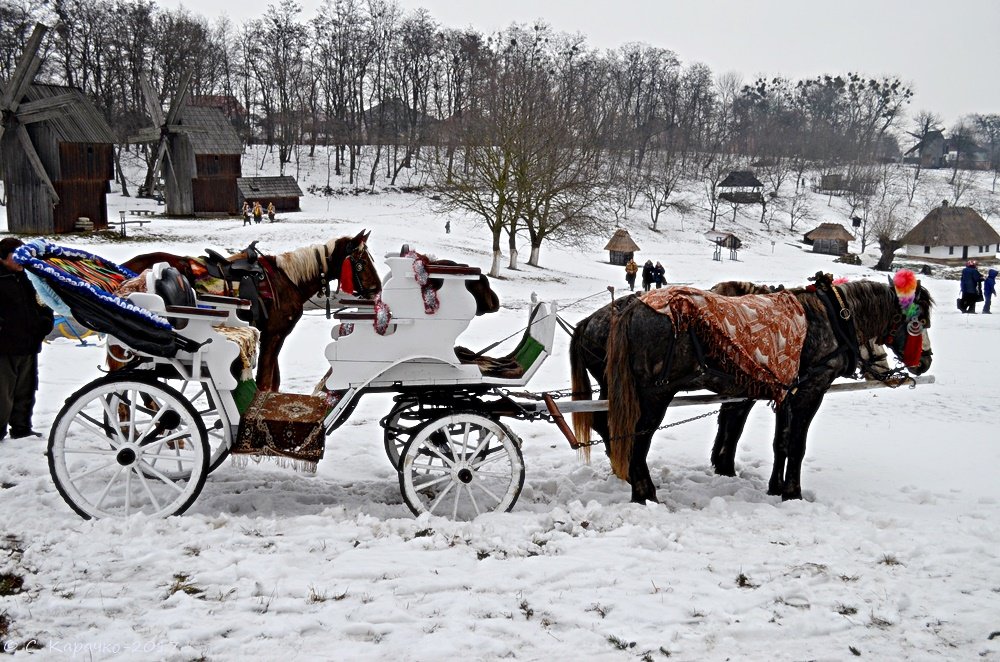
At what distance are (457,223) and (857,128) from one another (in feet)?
252

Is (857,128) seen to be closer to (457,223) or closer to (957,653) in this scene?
(457,223)

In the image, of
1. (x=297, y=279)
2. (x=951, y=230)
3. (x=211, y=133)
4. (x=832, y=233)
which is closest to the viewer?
(x=297, y=279)

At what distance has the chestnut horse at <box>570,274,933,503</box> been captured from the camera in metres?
5.62

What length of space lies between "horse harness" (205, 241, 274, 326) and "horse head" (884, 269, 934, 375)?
18.1 feet

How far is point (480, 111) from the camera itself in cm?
3209

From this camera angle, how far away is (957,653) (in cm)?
363

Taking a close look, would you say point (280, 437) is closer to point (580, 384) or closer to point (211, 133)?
point (580, 384)

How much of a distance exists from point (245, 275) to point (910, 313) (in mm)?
5790

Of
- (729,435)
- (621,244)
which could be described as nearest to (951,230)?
(621,244)

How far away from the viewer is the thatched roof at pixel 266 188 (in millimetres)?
44562

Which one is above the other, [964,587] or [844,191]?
[844,191]

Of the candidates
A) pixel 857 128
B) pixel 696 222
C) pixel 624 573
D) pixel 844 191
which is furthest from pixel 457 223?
pixel 857 128

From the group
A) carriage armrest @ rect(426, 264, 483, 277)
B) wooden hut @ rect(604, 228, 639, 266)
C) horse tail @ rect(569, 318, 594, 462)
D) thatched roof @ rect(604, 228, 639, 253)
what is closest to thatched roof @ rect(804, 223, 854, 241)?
wooden hut @ rect(604, 228, 639, 266)

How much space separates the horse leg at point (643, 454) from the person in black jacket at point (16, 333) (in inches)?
202
